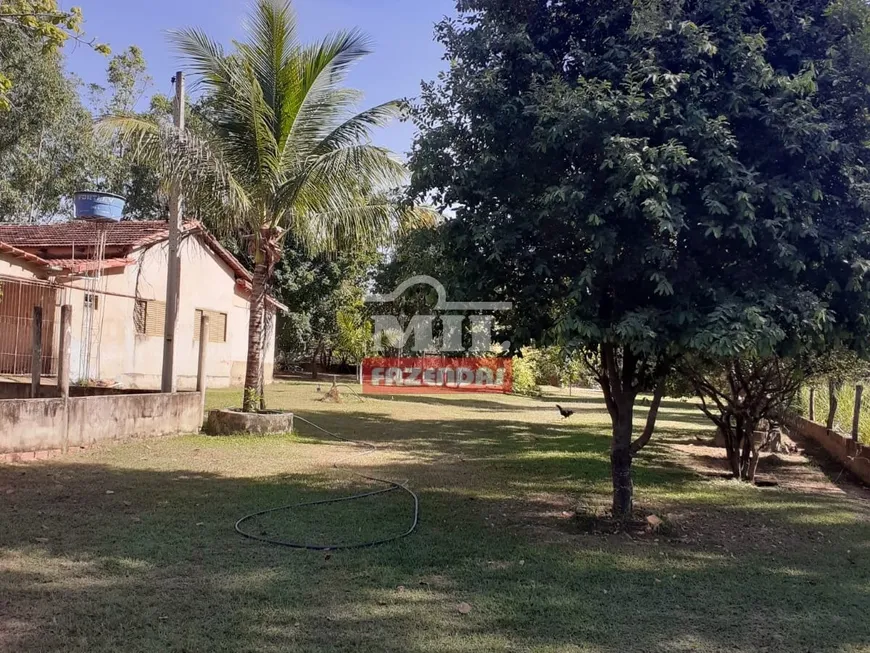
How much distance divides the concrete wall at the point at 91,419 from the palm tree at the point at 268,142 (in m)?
1.27

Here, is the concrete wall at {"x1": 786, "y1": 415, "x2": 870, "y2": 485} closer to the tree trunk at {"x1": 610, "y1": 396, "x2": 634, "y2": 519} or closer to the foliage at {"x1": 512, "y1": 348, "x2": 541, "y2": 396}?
the tree trunk at {"x1": 610, "y1": 396, "x2": 634, "y2": 519}

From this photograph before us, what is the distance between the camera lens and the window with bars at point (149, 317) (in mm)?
17958

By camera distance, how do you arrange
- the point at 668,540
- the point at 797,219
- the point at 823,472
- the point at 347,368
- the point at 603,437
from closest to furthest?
the point at 797,219
the point at 668,540
the point at 823,472
the point at 603,437
the point at 347,368

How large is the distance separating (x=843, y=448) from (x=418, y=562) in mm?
10332

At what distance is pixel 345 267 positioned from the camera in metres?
30.3

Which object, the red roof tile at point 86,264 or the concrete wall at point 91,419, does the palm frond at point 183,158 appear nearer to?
the concrete wall at point 91,419

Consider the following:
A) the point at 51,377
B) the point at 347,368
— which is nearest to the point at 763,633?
the point at 51,377

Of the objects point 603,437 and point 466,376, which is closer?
point 603,437

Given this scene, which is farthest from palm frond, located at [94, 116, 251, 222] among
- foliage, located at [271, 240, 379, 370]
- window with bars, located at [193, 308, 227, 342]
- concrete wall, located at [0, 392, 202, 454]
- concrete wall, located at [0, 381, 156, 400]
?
foliage, located at [271, 240, 379, 370]

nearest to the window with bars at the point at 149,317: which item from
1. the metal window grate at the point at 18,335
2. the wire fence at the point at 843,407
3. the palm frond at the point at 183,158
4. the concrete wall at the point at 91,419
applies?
the metal window grate at the point at 18,335

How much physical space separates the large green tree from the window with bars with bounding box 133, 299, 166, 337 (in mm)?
14031

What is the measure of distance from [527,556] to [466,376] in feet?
81.2

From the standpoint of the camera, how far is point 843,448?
12273mm

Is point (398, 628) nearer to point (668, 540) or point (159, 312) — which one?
point (668, 540)
